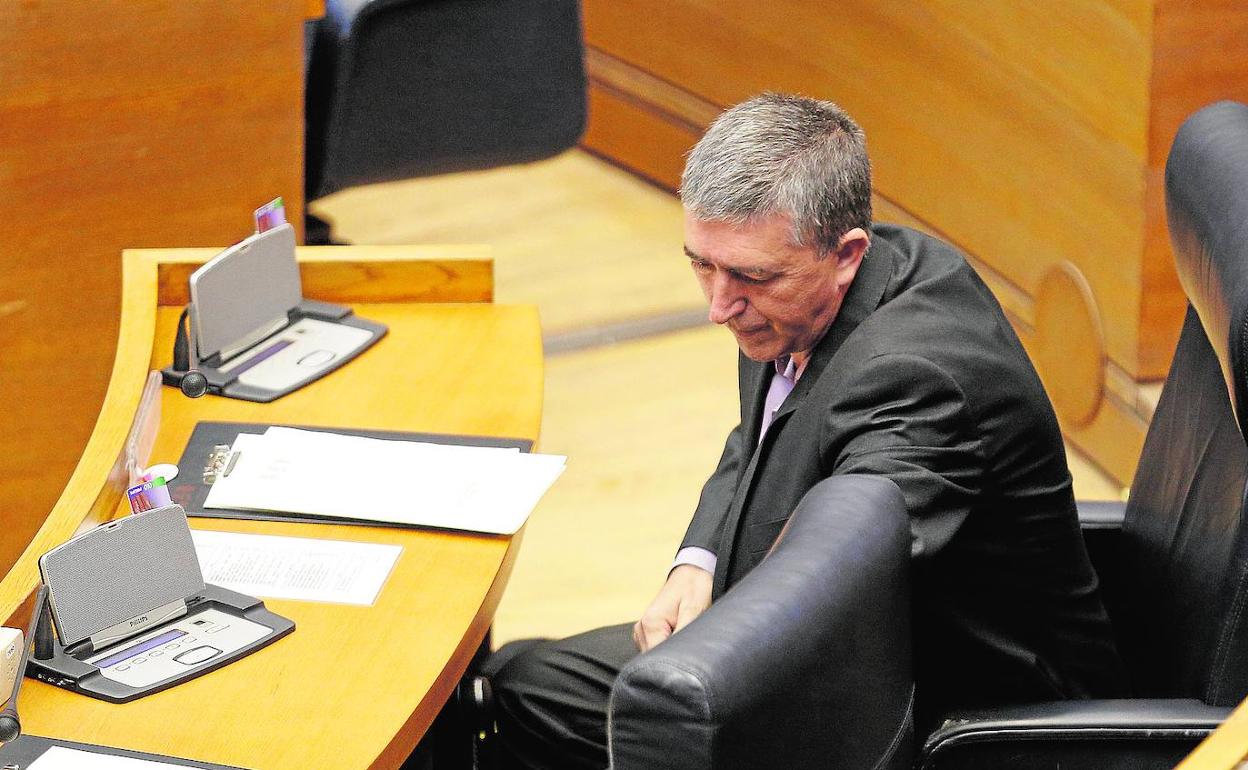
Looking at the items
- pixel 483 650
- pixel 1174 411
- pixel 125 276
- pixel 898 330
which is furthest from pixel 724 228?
pixel 125 276

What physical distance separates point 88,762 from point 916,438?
0.80 metres

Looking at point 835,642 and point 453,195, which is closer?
point 835,642

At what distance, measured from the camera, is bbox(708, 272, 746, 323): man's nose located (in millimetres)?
1643

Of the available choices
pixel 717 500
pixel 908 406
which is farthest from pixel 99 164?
pixel 908 406

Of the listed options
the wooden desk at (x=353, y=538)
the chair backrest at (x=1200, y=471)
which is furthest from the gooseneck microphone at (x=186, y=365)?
the chair backrest at (x=1200, y=471)

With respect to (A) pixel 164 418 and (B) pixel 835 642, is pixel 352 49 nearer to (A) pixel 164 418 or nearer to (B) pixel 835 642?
(A) pixel 164 418

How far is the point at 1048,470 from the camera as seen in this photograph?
158 cm

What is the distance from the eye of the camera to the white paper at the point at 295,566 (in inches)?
64.1

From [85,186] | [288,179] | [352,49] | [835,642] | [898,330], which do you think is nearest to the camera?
[835,642]

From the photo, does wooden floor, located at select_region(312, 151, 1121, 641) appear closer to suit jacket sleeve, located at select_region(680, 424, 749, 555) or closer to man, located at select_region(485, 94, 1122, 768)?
suit jacket sleeve, located at select_region(680, 424, 749, 555)

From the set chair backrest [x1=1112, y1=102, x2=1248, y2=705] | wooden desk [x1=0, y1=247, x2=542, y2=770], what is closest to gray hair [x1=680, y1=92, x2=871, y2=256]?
chair backrest [x1=1112, y1=102, x2=1248, y2=705]

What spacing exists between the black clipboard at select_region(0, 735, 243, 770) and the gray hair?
0.72 metres

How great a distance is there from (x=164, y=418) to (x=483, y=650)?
52cm

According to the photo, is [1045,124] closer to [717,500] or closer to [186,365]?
[717,500]
